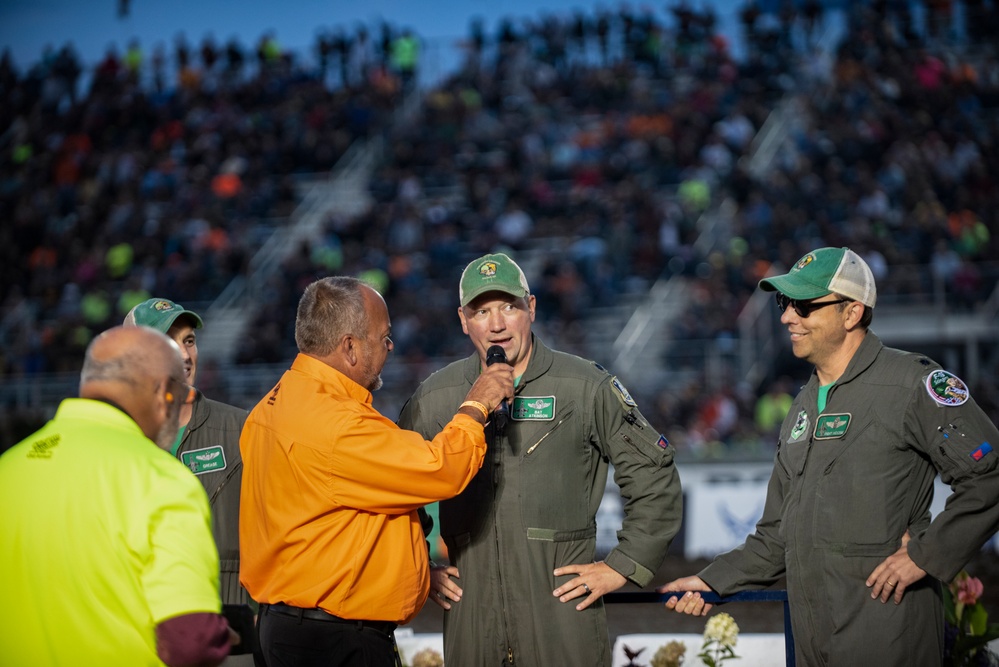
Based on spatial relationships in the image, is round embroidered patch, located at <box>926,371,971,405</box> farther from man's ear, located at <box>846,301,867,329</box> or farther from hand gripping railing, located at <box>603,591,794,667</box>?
hand gripping railing, located at <box>603,591,794,667</box>

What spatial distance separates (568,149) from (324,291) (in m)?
20.3

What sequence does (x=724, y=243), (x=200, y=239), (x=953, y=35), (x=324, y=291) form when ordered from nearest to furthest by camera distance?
(x=324, y=291)
(x=724, y=243)
(x=200, y=239)
(x=953, y=35)

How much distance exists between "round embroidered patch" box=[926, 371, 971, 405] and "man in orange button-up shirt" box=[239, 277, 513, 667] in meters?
1.45

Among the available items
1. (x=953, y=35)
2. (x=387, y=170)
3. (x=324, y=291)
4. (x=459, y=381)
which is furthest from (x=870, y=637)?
(x=953, y=35)

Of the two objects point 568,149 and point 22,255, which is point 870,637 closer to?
point 568,149

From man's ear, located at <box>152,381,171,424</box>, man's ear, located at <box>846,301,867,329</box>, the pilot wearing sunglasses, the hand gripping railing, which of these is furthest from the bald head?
man's ear, located at <box>846,301,867,329</box>

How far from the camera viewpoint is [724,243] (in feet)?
65.7

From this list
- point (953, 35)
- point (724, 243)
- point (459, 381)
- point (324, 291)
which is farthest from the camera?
point (953, 35)

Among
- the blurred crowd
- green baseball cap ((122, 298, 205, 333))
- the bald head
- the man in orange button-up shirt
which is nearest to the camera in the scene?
the bald head

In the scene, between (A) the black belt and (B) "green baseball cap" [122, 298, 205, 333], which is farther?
(B) "green baseball cap" [122, 298, 205, 333]

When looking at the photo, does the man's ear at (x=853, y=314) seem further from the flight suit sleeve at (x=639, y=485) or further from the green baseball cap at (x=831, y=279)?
the flight suit sleeve at (x=639, y=485)

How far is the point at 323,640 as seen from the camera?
12.1ft

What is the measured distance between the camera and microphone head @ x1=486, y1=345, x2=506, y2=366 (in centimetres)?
403

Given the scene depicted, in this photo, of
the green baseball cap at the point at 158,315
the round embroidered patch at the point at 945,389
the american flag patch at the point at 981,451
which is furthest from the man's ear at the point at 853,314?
the green baseball cap at the point at 158,315
